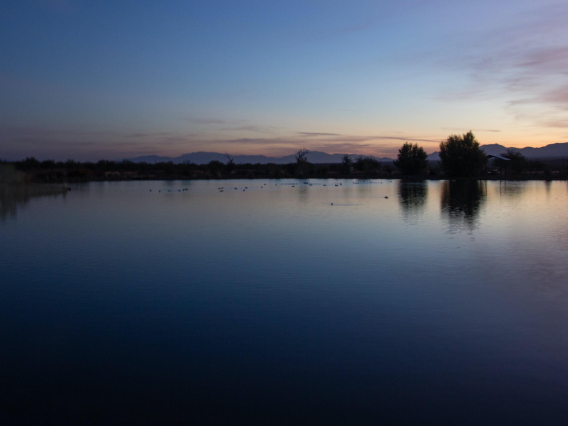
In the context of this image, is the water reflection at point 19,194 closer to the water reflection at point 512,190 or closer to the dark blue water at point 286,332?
the dark blue water at point 286,332

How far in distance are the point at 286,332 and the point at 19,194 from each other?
90.3ft

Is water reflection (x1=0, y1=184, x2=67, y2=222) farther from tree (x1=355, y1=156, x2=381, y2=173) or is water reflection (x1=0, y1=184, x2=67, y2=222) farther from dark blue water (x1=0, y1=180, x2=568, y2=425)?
tree (x1=355, y1=156, x2=381, y2=173)

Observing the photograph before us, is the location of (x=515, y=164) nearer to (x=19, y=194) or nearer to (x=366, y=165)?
(x=366, y=165)

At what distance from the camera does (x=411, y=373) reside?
4.28 meters

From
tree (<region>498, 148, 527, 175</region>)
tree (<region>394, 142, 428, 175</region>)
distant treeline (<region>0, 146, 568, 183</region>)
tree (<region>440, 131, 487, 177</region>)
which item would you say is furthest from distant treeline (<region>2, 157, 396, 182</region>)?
tree (<region>498, 148, 527, 175</region>)

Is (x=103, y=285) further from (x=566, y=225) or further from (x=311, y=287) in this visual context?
(x=566, y=225)

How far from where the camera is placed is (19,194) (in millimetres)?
27453

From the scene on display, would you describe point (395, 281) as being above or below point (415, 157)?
below

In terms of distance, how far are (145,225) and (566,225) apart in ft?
44.3

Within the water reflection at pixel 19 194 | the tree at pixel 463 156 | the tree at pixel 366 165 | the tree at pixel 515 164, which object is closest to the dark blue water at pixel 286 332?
the water reflection at pixel 19 194

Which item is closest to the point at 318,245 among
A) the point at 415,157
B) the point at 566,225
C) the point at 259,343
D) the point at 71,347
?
the point at 259,343

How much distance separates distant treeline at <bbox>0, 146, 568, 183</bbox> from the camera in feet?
181

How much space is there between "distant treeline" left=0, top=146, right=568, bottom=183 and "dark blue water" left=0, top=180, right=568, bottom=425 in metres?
45.8

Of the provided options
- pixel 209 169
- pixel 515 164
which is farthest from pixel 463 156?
pixel 209 169
